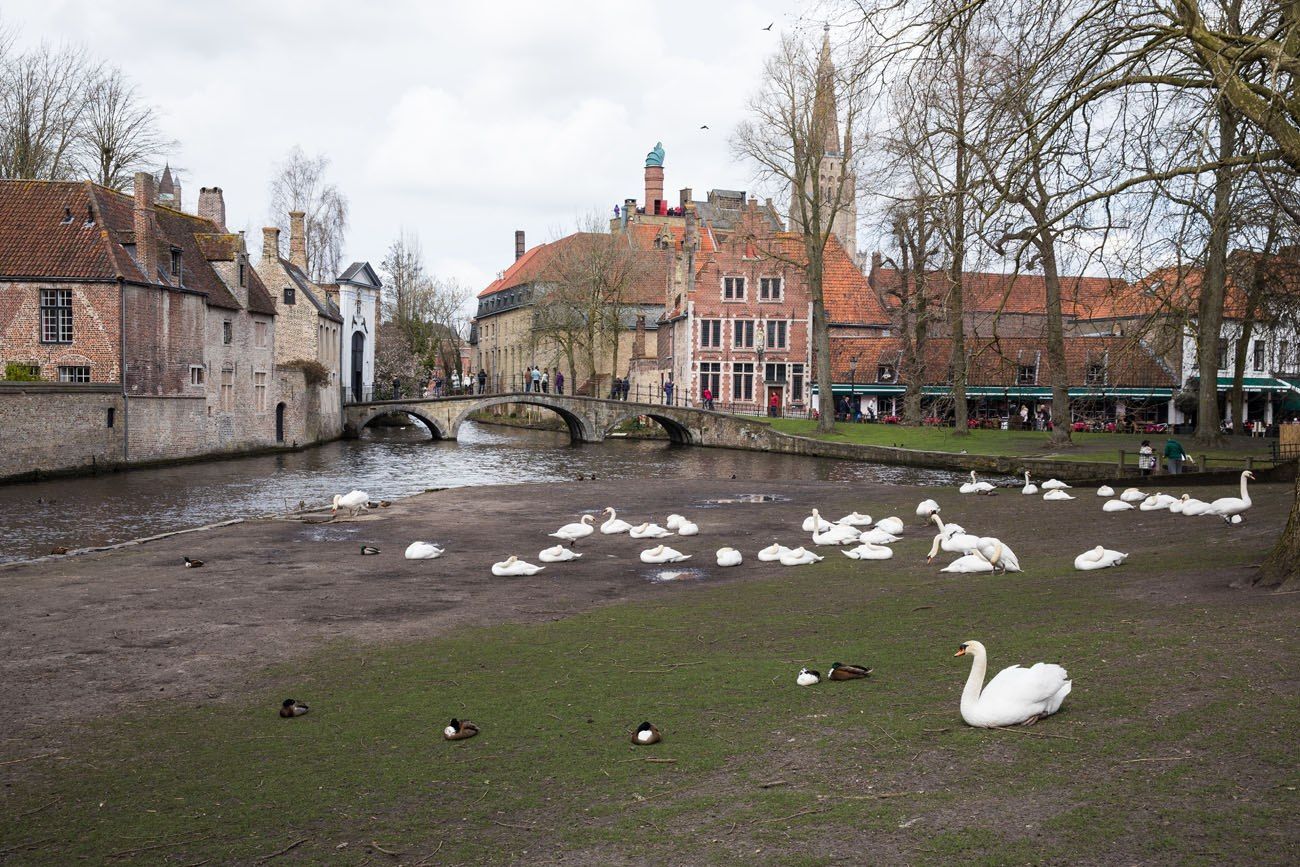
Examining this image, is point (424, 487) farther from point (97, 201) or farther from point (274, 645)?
point (274, 645)

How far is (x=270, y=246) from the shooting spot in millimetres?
60094

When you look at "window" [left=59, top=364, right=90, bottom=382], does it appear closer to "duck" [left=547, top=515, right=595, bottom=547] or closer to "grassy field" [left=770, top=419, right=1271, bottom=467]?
"duck" [left=547, top=515, right=595, bottom=547]

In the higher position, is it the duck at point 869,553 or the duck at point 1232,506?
the duck at point 1232,506

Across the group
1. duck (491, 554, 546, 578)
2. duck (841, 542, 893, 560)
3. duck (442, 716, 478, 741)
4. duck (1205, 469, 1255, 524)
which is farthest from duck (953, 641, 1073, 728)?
duck (1205, 469, 1255, 524)

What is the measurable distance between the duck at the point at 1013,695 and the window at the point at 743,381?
→ 60.8 metres

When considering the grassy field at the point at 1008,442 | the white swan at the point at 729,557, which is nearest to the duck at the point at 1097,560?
the white swan at the point at 729,557

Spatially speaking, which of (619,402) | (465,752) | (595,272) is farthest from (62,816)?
(595,272)

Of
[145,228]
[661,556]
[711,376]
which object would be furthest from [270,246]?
[661,556]

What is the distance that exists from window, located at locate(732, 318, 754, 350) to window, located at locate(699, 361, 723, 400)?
1.75 meters

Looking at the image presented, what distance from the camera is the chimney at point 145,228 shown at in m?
42.8

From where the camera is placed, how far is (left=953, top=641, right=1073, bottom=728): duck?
312 inches

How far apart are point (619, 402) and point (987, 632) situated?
54.0 meters

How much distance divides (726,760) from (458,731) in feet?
7.21

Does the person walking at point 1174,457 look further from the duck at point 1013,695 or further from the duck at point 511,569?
the duck at point 1013,695
